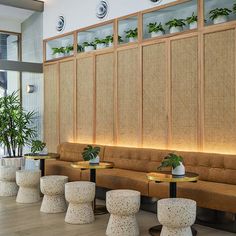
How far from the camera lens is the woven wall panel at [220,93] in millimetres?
5359

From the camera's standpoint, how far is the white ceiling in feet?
28.5

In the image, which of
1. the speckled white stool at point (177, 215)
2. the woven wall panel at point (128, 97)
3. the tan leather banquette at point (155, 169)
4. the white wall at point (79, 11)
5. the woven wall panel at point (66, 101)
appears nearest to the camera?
the speckled white stool at point (177, 215)

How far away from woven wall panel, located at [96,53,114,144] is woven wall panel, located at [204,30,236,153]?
82.6 inches

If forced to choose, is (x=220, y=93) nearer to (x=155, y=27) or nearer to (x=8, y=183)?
(x=155, y=27)

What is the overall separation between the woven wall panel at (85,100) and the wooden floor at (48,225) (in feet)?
7.94

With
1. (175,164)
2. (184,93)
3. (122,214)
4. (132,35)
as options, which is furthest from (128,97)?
(122,214)

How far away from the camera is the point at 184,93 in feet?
19.6

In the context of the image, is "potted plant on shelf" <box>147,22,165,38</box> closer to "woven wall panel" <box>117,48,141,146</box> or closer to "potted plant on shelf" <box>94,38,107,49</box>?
"woven wall panel" <box>117,48,141,146</box>

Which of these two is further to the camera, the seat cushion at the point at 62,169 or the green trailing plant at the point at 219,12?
the seat cushion at the point at 62,169

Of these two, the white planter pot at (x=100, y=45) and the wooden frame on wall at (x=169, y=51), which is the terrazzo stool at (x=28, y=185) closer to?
the wooden frame on wall at (x=169, y=51)

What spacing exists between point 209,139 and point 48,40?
476cm

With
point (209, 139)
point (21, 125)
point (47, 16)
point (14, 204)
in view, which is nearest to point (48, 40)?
point (47, 16)

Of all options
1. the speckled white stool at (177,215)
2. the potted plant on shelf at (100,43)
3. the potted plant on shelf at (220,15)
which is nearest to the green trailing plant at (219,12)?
the potted plant on shelf at (220,15)

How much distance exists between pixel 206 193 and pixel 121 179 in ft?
4.86
